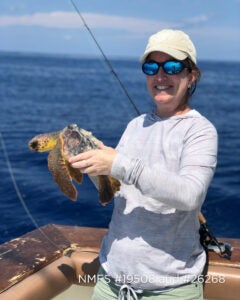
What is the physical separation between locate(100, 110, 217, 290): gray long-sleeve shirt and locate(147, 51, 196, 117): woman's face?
0.08 m

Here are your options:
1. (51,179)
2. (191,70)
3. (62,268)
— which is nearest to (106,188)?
(191,70)

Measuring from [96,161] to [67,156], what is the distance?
430 mm

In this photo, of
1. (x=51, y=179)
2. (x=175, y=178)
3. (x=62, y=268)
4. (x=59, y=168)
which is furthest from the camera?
(x=51, y=179)

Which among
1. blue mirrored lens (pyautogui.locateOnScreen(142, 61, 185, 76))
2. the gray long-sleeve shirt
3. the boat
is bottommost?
the boat

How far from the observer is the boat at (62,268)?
152 inches

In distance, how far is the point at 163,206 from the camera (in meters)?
2.96

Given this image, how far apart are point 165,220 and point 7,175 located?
10.3 meters

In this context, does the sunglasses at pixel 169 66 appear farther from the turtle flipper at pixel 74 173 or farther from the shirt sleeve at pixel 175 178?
the turtle flipper at pixel 74 173

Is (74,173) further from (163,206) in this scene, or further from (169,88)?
(169,88)

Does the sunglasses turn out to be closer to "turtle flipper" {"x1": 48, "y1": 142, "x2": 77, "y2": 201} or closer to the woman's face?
the woman's face

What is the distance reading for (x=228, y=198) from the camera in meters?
10.8

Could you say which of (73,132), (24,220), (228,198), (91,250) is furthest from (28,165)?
(73,132)

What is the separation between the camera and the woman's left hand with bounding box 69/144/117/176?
2.64 metres

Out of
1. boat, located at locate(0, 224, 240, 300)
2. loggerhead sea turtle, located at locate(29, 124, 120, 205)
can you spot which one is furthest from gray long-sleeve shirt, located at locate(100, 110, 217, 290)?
boat, located at locate(0, 224, 240, 300)
